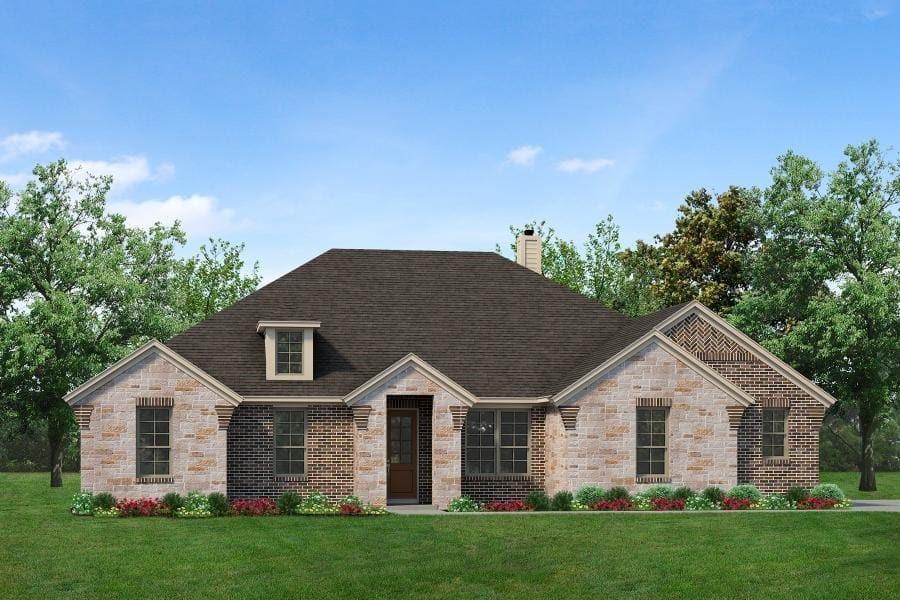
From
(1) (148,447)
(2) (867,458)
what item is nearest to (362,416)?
(1) (148,447)

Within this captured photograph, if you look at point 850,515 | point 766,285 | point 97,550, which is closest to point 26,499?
point 97,550

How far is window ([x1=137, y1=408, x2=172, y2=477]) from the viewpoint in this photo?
30.5m

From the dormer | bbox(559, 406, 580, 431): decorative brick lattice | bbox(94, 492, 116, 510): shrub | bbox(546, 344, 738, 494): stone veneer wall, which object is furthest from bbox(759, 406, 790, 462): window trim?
bbox(94, 492, 116, 510): shrub

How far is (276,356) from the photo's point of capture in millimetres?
32500

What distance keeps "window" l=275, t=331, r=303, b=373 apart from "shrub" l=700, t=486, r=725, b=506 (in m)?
12.1

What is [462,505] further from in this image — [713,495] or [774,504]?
[774,504]

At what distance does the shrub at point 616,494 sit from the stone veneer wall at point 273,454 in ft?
23.9

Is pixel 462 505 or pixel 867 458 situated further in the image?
pixel 867 458

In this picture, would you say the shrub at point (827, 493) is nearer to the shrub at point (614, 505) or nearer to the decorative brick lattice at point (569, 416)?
the shrub at point (614, 505)

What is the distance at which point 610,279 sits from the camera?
60875 mm

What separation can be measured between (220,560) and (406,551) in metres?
3.57

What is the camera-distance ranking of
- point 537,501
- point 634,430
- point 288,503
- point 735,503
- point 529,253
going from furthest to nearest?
point 529,253 → point 634,430 → point 735,503 → point 537,501 → point 288,503

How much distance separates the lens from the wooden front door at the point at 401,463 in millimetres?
32531

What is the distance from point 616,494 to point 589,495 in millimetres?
785
